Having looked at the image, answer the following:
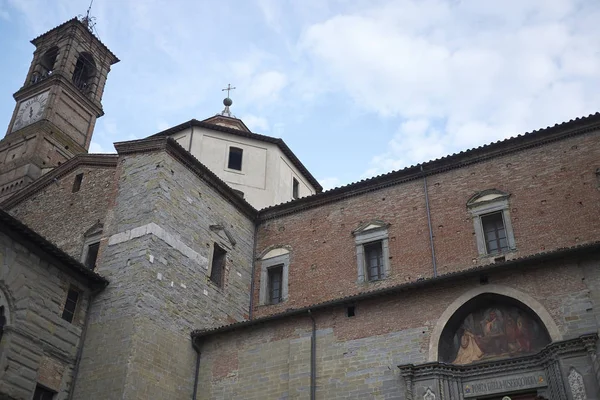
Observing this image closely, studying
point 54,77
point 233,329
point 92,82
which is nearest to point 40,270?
point 233,329

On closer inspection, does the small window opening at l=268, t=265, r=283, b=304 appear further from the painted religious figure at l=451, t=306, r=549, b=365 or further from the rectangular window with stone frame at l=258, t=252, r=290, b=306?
the painted religious figure at l=451, t=306, r=549, b=365

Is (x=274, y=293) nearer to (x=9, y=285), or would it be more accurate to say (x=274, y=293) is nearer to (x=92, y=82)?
(x=9, y=285)

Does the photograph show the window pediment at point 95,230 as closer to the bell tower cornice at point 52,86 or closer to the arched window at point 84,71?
the bell tower cornice at point 52,86

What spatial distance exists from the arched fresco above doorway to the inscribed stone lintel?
462 millimetres

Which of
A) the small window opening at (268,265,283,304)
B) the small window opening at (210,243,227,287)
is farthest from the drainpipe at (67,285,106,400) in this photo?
the small window opening at (268,265,283,304)

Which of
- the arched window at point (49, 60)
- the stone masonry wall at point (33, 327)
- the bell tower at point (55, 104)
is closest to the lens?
the stone masonry wall at point (33, 327)

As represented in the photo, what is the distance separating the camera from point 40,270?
43.7ft

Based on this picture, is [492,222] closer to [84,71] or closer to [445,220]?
[445,220]

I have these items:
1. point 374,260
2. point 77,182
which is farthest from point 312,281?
point 77,182

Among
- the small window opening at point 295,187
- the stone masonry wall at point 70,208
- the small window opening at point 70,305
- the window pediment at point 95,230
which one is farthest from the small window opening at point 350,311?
the small window opening at point 295,187

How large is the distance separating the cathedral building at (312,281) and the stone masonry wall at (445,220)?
38 mm

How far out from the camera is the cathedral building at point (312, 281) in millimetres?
12188

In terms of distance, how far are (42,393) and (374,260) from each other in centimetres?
856

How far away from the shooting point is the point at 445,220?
15875 millimetres
